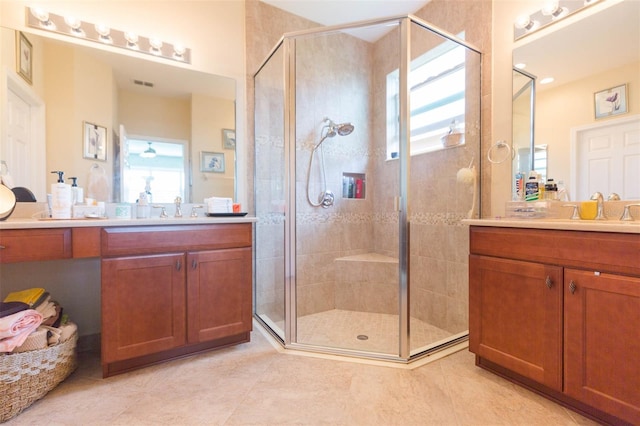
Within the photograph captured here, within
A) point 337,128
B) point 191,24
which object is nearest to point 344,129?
point 337,128

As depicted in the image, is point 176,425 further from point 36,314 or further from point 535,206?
point 535,206

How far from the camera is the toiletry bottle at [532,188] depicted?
5.80 ft

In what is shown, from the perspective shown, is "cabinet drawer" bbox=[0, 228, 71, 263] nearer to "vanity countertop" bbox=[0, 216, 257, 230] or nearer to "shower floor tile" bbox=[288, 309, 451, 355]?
"vanity countertop" bbox=[0, 216, 257, 230]

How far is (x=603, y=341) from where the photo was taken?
117cm

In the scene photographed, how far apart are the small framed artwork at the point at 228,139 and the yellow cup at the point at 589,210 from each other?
7.69 feet

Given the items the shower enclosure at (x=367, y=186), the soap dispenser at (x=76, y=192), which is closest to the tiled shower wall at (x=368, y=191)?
the shower enclosure at (x=367, y=186)

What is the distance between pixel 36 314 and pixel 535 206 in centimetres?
271

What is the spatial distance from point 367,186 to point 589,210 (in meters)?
1.62

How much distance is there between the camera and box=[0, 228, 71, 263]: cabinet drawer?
4.35 feet

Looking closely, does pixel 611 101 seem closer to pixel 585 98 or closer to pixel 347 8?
pixel 585 98

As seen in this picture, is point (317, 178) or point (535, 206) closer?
point (535, 206)

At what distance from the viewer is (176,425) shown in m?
1.24

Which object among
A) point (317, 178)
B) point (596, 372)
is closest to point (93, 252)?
point (317, 178)

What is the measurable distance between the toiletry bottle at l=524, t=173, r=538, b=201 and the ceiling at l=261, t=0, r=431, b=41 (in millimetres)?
1706
